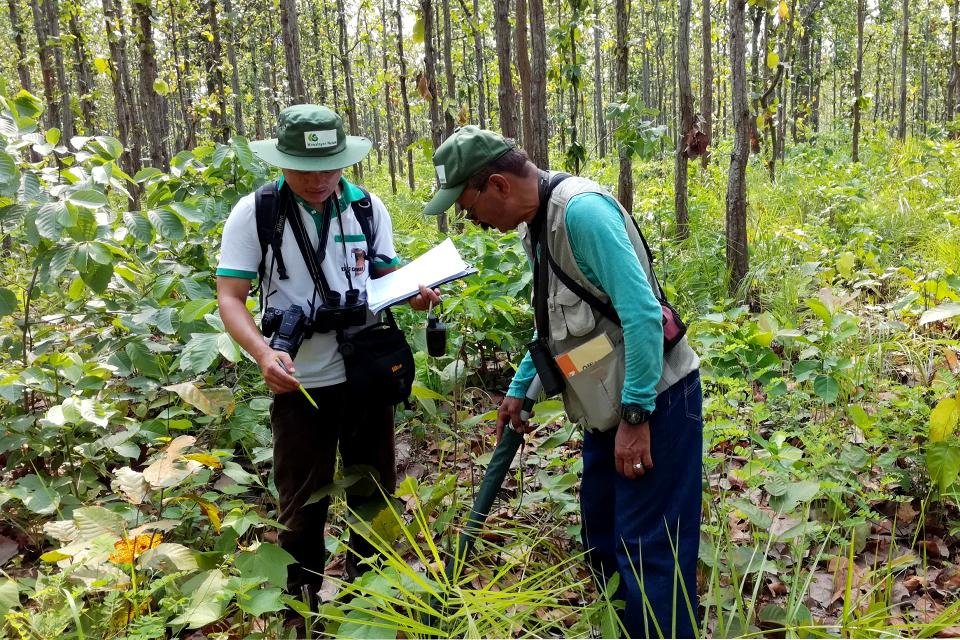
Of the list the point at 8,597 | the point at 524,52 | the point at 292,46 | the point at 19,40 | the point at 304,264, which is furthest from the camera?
the point at 19,40

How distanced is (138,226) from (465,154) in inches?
82.3

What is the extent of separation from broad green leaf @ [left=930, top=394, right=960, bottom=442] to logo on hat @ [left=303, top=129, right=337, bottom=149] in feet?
8.28

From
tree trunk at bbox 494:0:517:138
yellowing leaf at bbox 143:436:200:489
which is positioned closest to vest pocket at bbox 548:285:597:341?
yellowing leaf at bbox 143:436:200:489

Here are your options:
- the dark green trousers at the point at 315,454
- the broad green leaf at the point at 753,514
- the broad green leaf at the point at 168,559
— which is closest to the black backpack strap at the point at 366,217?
the dark green trousers at the point at 315,454

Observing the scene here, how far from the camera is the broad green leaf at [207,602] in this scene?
1.82 metres

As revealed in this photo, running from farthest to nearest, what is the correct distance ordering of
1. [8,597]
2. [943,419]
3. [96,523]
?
[943,419] → [96,523] → [8,597]

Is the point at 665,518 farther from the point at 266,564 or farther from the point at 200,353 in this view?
the point at 200,353

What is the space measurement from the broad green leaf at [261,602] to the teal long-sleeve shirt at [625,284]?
1.16 meters

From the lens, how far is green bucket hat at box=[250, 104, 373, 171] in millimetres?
2354

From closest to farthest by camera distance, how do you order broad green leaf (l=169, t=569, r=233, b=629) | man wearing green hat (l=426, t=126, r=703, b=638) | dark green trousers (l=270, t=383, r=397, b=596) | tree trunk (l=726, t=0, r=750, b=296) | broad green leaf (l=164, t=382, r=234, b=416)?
broad green leaf (l=169, t=569, r=233, b=629) → man wearing green hat (l=426, t=126, r=703, b=638) → dark green trousers (l=270, t=383, r=397, b=596) → broad green leaf (l=164, t=382, r=234, b=416) → tree trunk (l=726, t=0, r=750, b=296)

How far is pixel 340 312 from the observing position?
247cm

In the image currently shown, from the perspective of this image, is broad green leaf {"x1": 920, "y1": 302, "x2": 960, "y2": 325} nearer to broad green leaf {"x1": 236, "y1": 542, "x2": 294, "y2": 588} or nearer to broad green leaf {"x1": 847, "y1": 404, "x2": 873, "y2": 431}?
broad green leaf {"x1": 847, "y1": 404, "x2": 873, "y2": 431}

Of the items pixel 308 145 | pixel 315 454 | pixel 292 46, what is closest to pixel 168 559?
pixel 315 454

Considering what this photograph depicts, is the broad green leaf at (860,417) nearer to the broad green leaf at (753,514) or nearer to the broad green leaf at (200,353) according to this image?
the broad green leaf at (753,514)
